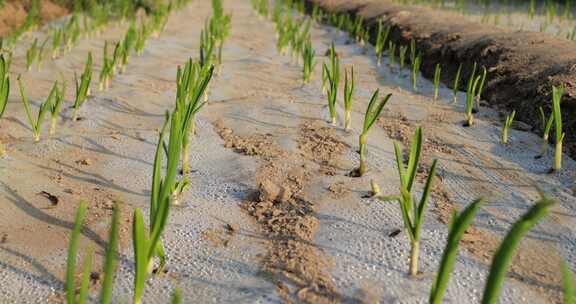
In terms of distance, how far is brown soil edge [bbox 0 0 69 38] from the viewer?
424 centimetres

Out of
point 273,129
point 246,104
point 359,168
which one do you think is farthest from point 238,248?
point 246,104

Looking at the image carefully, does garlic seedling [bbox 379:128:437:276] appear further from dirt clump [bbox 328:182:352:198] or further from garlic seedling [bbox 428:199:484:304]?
dirt clump [bbox 328:182:352:198]

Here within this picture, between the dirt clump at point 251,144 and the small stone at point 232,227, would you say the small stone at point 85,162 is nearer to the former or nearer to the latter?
the dirt clump at point 251,144

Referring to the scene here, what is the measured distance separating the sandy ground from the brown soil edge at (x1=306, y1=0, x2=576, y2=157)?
16 cm

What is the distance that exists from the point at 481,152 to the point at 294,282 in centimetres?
101

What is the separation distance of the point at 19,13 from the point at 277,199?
418 centimetres

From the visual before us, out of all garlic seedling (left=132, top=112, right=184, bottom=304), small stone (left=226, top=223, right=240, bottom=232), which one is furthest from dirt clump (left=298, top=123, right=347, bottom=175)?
garlic seedling (left=132, top=112, right=184, bottom=304)

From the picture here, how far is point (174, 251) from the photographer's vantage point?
1.15 m

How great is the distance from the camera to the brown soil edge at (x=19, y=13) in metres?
4.24

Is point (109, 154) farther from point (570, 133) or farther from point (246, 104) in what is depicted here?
point (570, 133)

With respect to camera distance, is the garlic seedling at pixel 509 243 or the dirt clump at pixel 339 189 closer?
the garlic seedling at pixel 509 243

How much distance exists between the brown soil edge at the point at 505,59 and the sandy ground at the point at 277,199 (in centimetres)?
16

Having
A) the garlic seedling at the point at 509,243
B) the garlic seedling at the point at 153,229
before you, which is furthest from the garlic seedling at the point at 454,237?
the garlic seedling at the point at 153,229

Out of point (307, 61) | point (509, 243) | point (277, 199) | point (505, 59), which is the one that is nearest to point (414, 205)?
point (509, 243)
